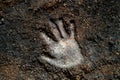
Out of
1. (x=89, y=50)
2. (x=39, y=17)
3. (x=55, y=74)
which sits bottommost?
(x=55, y=74)

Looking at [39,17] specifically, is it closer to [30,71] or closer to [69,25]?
[69,25]

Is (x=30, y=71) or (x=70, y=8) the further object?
(x=30, y=71)

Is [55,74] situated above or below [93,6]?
below

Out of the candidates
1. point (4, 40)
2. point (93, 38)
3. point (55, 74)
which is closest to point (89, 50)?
point (93, 38)

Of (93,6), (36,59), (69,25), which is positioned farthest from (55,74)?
(93,6)
